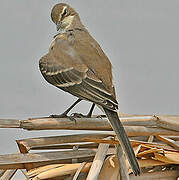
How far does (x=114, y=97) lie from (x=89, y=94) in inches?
4.4

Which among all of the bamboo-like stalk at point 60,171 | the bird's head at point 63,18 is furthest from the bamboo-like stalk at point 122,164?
the bird's head at point 63,18

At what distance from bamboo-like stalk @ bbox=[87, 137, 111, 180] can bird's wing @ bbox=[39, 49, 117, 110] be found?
36 cm

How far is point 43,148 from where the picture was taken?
1.40 metres

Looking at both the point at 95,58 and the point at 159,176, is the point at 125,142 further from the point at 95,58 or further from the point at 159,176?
the point at 95,58

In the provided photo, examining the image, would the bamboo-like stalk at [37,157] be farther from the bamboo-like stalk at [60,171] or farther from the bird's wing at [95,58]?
the bird's wing at [95,58]

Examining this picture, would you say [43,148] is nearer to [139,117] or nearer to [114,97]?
[139,117]

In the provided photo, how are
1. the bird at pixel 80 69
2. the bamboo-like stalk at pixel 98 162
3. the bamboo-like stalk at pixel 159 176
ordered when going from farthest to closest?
the bird at pixel 80 69 → the bamboo-like stalk at pixel 159 176 → the bamboo-like stalk at pixel 98 162

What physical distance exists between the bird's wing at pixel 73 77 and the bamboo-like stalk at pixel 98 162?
0.36 metres

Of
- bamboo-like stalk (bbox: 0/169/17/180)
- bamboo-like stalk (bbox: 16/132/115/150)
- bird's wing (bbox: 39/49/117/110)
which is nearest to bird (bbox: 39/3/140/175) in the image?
bird's wing (bbox: 39/49/117/110)

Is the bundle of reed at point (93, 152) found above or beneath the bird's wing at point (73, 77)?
beneath

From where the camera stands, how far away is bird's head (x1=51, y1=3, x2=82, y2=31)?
7.59 ft

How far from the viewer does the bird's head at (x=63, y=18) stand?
2312 millimetres

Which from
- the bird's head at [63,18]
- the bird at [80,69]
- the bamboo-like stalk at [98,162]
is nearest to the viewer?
the bamboo-like stalk at [98,162]

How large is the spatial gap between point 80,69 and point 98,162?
25.7 inches
